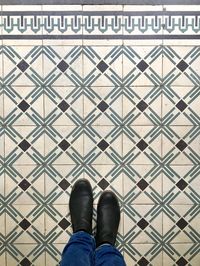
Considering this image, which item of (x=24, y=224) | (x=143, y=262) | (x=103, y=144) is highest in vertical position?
(x=103, y=144)

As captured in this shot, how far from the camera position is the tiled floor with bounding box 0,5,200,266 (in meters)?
1.27

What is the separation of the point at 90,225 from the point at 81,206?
8cm

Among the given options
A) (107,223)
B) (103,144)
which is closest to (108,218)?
(107,223)

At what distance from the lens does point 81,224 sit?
1.28m

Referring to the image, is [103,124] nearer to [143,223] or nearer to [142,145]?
[142,145]

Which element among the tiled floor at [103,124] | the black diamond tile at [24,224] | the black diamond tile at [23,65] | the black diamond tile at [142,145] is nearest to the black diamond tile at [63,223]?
the tiled floor at [103,124]

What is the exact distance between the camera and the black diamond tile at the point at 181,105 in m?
1.29

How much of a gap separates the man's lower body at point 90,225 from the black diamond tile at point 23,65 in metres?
0.41

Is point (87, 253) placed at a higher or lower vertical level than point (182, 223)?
lower

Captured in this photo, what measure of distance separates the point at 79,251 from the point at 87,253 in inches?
1.0

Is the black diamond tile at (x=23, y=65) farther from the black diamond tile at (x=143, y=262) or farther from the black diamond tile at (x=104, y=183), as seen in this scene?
the black diamond tile at (x=143, y=262)

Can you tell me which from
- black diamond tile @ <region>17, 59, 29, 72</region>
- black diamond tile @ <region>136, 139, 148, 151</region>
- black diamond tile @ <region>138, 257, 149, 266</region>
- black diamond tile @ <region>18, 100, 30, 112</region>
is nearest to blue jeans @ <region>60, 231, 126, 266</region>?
black diamond tile @ <region>138, 257, 149, 266</region>

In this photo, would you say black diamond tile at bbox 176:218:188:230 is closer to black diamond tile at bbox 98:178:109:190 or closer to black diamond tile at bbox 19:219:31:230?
black diamond tile at bbox 98:178:109:190

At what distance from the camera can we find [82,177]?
4.29 ft
